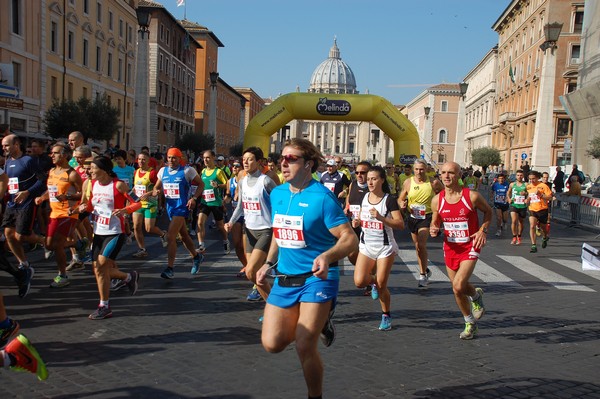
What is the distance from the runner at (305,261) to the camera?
3961mm

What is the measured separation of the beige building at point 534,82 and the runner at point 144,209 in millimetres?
35495

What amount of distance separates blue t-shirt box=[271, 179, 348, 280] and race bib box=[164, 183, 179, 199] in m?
5.10

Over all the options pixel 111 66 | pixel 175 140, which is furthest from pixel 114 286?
pixel 175 140

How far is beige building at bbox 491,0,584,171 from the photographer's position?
156 ft

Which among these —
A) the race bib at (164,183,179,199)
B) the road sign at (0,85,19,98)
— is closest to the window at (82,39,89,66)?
the road sign at (0,85,19,98)

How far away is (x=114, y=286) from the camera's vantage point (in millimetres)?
8234

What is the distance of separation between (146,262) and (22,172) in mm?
2756

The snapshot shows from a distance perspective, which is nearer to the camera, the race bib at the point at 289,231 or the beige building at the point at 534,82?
the race bib at the point at 289,231

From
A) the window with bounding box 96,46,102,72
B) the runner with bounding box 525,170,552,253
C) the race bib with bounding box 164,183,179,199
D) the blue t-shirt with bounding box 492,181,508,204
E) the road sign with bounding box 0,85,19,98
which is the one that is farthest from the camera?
the window with bounding box 96,46,102,72

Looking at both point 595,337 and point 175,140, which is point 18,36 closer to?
point 595,337

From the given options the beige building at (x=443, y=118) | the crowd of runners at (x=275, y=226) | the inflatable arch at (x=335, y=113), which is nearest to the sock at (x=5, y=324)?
the crowd of runners at (x=275, y=226)

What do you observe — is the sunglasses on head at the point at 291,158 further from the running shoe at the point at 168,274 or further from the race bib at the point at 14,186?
the race bib at the point at 14,186

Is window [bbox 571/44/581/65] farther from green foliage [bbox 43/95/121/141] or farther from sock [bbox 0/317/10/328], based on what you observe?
sock [bbox 0/317/10/328]

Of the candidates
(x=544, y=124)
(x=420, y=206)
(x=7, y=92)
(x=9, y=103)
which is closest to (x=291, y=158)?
(x=420, y=206)
